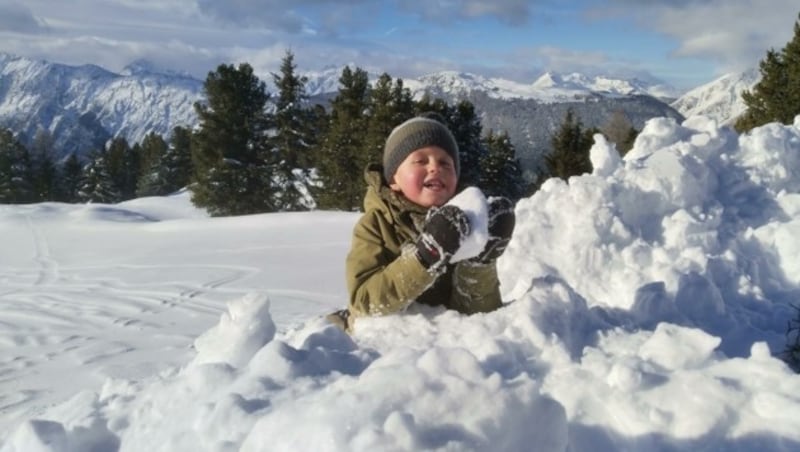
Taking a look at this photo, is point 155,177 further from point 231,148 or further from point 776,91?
point 776,91

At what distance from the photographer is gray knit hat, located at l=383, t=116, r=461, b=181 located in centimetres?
330

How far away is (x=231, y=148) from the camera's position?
28484mm

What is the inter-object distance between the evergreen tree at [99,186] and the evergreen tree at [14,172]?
325cm

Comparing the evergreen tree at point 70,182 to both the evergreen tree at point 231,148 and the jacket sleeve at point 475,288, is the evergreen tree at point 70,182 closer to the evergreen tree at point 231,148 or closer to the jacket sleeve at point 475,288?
the evergreen tree at point 231,148

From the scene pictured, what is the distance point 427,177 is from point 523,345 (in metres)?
1.06

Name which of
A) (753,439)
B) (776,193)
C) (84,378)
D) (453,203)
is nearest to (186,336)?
(84,378)

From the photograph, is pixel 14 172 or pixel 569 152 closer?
pixel 569 152

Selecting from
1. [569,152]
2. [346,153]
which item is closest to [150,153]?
[346,153]

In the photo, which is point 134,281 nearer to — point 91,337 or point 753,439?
point 91,337

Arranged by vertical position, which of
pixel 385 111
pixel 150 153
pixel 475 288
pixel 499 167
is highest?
pixel 385 111

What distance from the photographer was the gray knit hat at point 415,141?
3305 millimetres

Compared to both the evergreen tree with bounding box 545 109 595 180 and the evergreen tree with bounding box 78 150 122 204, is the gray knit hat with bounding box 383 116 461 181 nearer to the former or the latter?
the evergreen tree with bounding box 545 109 595 180

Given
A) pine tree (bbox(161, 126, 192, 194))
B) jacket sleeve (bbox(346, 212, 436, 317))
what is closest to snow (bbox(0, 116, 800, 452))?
jacket sleeve (bbox(346, 212, 436, 317))

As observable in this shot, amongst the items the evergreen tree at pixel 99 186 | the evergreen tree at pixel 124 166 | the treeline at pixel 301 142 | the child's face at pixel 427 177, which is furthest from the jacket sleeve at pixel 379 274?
the evergreen tree at pixel 124 166
